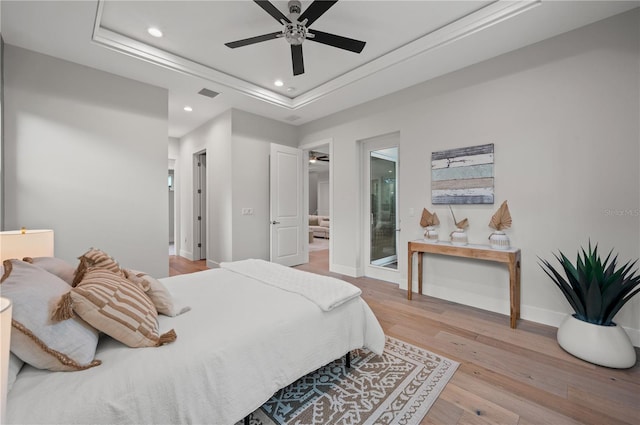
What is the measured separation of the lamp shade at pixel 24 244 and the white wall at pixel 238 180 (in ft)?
8.14

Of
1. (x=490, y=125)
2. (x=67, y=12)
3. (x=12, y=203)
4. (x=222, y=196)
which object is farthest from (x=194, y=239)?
(x=490, y=125)

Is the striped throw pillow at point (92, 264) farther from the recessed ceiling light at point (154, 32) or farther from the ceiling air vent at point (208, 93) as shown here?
the ceiling air vent at point (208, 93)

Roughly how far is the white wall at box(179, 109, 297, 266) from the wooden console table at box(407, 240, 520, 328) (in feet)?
8.65

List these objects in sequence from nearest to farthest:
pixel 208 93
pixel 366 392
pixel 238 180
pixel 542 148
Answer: pixel 366 392 → pixel 542 148 → pixel 208 93 → pixel 238 180

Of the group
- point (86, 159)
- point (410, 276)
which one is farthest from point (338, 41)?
point (86, 159)

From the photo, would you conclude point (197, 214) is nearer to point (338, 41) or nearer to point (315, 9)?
point (338, 41)

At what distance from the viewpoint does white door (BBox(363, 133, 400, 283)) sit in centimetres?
405

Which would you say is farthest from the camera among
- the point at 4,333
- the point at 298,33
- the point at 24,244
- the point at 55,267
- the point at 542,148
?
the point at 542,148

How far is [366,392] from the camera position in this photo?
1.66 meters

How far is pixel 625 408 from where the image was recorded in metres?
1.55

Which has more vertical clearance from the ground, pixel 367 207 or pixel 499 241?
pixel 367 207

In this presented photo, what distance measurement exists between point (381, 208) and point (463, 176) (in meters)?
1.37

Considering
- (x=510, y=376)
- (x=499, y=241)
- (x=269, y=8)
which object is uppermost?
(x=269, y=8)

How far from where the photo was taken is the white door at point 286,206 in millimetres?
4738
